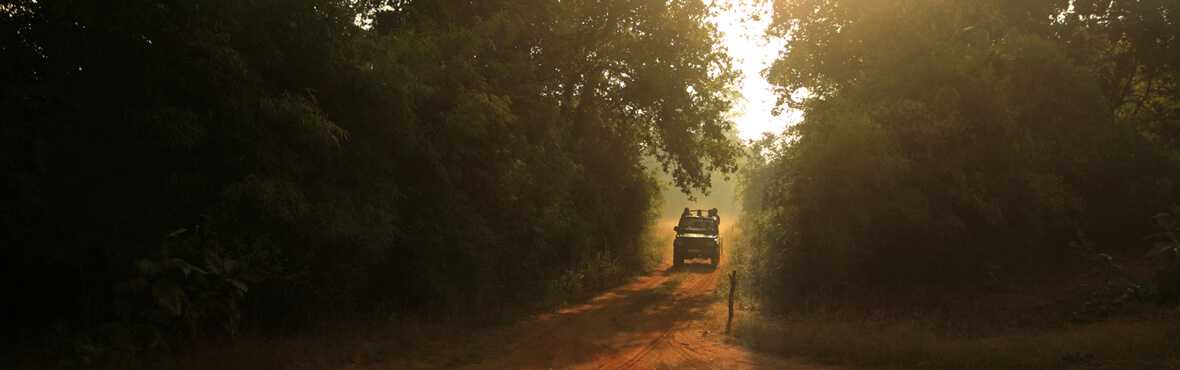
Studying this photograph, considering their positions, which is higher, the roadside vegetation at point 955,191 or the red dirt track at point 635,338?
the roadside vegetation at point 955,191

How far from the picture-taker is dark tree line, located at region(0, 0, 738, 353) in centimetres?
805

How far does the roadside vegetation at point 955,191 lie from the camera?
49.0 feet

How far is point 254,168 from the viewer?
946 cm

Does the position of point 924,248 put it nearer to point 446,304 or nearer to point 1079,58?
point 1079,58

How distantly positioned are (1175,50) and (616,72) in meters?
15.8

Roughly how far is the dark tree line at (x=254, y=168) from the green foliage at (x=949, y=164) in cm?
610

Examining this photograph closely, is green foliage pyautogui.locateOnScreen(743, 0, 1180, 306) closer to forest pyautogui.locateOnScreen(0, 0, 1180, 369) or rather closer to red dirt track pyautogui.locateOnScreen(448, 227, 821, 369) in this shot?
forest pyautogui.locateOnScreen(0, 0, 1180, 369)

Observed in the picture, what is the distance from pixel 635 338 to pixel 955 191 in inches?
288

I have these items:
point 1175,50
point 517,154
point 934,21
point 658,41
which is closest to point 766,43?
point 658,41

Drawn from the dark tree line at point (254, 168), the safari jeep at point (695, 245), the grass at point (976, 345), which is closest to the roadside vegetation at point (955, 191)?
the grass at point (976, 345)

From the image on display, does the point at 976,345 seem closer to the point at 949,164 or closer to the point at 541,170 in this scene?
the point at 949,164

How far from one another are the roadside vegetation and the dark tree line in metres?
5.79

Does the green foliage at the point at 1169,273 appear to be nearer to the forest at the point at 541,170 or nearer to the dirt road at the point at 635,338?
the forest at the point at 541,170

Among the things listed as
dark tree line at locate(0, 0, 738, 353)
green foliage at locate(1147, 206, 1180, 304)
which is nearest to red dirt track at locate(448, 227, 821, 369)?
dark tree line at locate(0, 0, 738, 353)
